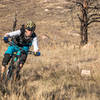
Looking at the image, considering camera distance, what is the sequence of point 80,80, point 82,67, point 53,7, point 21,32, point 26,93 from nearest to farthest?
point 26,93 → point 21,32 → point 80,80 → point 82,67 → point 53,7

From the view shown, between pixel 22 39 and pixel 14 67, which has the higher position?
pixel 22 39

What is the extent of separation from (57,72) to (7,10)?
37.1 meters

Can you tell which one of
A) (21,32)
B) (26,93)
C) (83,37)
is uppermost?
(21,32)

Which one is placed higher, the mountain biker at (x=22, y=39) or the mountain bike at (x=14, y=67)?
the mountain biker at (x=22, y=39)

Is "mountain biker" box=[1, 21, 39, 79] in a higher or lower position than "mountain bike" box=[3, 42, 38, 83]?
higher

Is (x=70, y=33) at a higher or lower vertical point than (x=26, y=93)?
lower

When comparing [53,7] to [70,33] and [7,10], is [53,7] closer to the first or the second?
[7,10]

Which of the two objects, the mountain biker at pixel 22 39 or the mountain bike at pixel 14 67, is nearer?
the mountain bike at pixel 14 67

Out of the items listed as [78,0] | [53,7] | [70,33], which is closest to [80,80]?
[78,0]

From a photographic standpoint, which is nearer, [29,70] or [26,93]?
[26,93]

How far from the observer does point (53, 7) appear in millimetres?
48625

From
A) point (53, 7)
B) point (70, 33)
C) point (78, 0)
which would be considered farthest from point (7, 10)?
point (78, 0)

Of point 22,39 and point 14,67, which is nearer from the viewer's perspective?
point 14,67

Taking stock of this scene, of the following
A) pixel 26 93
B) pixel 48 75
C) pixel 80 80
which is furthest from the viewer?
pixel 48 75
